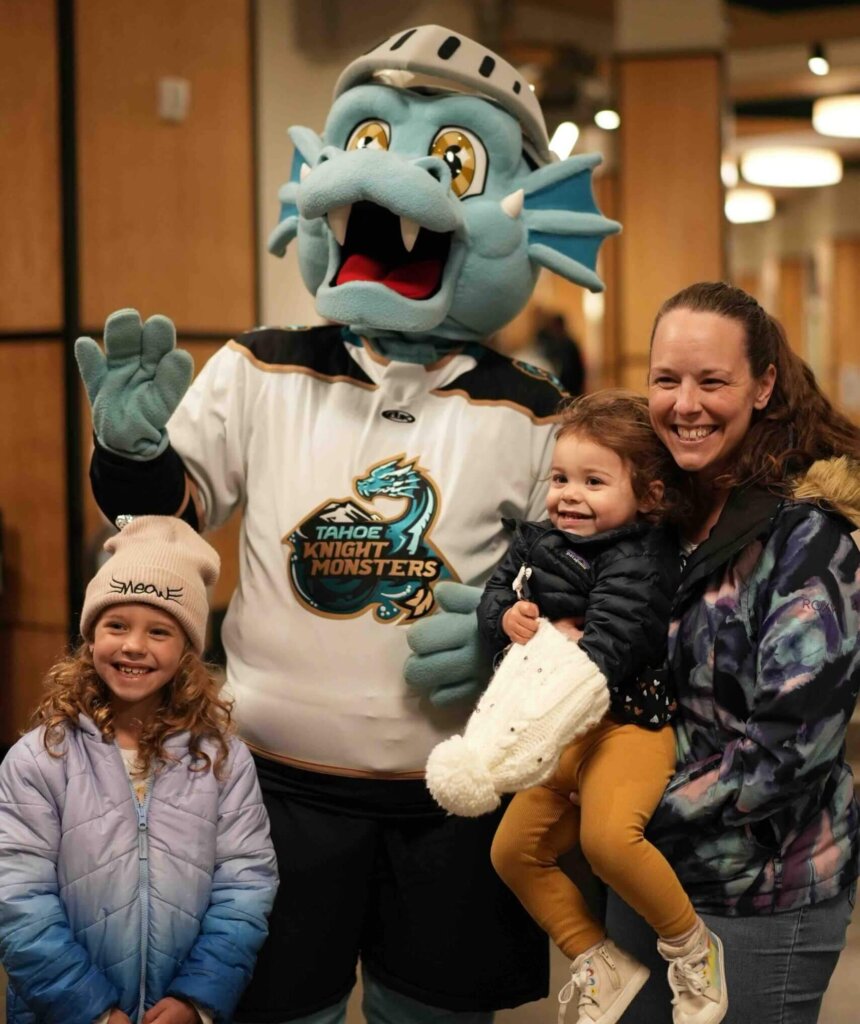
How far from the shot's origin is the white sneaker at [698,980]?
177 cm

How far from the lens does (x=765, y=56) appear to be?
897cm

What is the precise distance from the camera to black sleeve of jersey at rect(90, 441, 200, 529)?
6.86 feet

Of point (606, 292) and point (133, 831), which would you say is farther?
point (606, 292)

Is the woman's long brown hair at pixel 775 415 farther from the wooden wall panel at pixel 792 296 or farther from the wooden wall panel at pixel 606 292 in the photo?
the wooden wall panel at pixel 792 296

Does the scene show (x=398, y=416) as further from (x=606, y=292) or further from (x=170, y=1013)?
(x=606, y=292)

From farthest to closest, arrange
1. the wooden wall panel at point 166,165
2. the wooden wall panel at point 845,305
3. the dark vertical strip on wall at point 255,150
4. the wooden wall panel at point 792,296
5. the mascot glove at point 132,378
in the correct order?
the wooden wall panel at point 792,296 → the wooden wall panel at point 845,305 → the dark vertical strip on wall at point 255,150 → the wooden wall panel at point 166,165 → the mascot glove at point 132,378

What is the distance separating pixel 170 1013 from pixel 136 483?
0.77 m

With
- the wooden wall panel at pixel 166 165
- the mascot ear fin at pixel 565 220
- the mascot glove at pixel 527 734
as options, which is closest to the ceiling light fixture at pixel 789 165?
the wooden wall panel at pixel 166 165

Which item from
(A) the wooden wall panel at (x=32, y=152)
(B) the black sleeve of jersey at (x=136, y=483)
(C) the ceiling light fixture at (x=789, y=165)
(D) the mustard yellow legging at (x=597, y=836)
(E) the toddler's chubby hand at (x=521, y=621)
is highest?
(C) the ceiling light fixture at (x=789, y=165)

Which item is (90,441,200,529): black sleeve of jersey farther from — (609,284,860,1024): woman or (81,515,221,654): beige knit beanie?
(609,284,860,1024): woman

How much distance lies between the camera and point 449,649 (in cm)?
213

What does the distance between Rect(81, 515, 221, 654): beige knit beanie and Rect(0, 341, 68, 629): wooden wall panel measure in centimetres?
255

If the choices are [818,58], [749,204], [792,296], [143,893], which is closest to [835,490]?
[143,893]

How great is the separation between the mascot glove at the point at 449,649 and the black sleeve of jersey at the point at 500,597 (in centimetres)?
5
